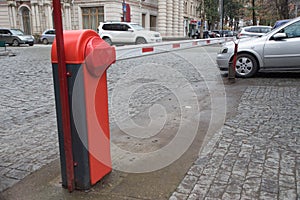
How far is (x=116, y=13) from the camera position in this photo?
122ft

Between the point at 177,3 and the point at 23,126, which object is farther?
the point at 177,3

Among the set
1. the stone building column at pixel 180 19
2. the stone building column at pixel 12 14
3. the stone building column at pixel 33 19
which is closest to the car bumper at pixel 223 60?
the stone building column at pixel 33 19

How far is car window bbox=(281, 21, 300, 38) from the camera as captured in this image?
880 cm

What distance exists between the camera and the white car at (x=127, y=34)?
Answer: 26531 mm

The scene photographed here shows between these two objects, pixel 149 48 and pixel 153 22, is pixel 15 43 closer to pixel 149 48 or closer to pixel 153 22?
pixel 149 48

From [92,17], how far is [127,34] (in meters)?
14.0

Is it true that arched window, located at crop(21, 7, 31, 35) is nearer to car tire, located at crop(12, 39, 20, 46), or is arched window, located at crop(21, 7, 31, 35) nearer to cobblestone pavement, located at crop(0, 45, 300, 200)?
car tire, located at crop(12, 39, 20, 46)

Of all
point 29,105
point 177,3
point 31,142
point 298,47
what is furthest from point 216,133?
point 177,3

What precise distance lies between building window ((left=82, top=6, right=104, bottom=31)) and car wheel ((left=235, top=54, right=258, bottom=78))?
1230 inches

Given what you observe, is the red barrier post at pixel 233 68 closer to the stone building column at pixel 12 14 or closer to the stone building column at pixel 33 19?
the stone building column at pixel 33 19

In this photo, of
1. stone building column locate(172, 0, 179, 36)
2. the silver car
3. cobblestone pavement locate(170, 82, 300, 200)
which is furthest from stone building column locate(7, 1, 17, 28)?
cobblestone pavement locate(170, 82, 300, 200)

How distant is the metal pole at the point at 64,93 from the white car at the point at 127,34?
956 inches

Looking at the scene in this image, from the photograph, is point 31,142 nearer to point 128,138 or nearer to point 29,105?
point 128,138

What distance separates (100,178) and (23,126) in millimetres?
2483
